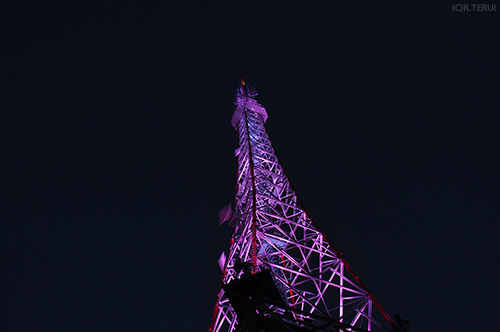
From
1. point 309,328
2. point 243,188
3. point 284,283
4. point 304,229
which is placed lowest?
point 309,328

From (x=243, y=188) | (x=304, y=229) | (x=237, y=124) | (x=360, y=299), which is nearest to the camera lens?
(x=360, y=299)

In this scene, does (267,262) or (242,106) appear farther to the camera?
(242,106)

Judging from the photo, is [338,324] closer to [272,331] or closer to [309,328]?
[309,328]

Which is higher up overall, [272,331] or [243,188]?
[243,188]

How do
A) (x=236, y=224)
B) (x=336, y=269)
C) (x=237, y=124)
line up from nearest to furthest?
1. (x=336, y=269)
2. (x=236, y=224)
3. (x=237, y=124)

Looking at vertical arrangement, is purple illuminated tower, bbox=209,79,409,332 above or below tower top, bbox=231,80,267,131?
below

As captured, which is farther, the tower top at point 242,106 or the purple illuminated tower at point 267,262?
the tower top at point 242,106

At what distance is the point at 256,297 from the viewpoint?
37.1ft

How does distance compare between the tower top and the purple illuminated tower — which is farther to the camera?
the tower top

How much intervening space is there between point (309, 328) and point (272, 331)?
128 cm

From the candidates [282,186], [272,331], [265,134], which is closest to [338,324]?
[272,331]

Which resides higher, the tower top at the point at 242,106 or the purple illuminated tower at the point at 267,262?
the tower top at the point at 242,106

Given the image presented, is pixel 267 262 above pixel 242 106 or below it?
below

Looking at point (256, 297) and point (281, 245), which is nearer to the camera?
point (256, 297)
